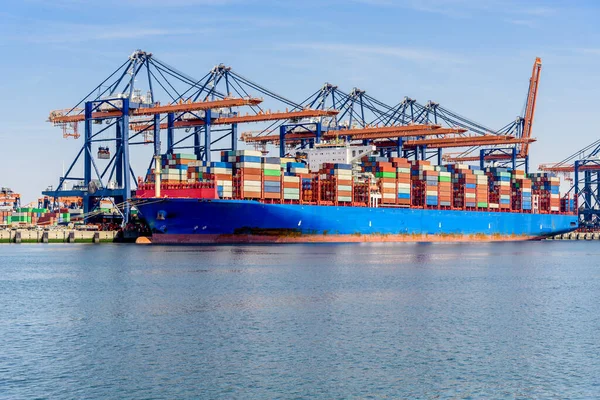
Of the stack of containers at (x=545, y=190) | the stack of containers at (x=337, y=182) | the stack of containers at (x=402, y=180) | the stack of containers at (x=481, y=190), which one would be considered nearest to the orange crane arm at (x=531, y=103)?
the stack of containers at (x=545, y=190)

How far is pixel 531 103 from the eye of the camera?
4707 inches

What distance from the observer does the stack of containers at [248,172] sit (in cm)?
7781

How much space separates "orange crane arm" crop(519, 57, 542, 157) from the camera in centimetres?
11912

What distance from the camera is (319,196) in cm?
8462

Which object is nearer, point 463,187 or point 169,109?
point 169,109

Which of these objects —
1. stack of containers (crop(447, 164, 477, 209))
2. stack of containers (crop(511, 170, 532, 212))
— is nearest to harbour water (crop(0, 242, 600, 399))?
stack of containers (crop(447, 164, 477, 209))

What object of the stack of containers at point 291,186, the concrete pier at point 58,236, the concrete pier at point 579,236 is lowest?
the concrete pier at point 579,236

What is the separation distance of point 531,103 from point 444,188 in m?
28.5

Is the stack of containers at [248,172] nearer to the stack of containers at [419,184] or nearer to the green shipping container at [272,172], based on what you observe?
the green shipping container at [272,172]

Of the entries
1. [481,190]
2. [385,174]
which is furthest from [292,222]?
[481,190]

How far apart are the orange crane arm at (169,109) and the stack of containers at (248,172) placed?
16.1 ft

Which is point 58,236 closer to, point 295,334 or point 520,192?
point 520,192

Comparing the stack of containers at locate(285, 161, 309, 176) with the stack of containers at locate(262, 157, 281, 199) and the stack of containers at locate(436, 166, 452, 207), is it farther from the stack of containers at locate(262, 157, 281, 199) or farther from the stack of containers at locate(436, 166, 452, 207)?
the stack of containers at locate(436, 166, 452, 207)

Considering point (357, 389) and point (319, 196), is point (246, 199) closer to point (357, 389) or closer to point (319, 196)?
point (319, 196)
